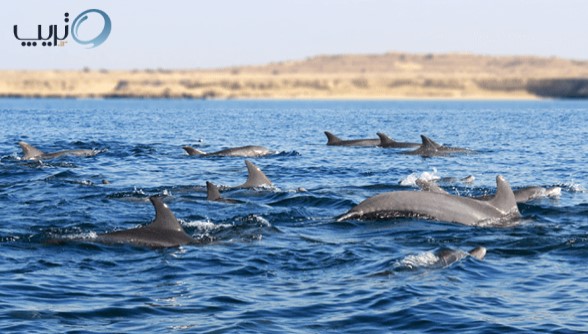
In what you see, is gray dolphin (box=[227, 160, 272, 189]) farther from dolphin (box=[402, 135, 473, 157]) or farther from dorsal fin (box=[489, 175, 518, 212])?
dolphin (box=[402, 135, 473, 157])

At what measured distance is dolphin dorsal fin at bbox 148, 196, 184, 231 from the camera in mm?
15812

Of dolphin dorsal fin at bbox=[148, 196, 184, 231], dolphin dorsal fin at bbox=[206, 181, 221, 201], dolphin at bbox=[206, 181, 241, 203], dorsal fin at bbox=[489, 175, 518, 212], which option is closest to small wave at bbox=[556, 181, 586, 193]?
dorsal fin at bbox=[489, 175, 518, 212]

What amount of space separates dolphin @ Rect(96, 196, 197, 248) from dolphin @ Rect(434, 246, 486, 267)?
13.2ft

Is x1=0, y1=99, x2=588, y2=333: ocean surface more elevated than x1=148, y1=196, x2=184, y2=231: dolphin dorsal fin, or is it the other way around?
x1=148, y1=196, x2=184, y2=231: dolphin dorsal fin

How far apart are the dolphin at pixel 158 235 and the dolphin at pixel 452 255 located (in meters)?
4.02

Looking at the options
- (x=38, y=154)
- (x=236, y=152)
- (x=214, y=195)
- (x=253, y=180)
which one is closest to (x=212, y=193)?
(x=214, y=195)

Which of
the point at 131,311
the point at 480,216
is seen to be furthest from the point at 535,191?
the point at 131,311

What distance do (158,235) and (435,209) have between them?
16.9 feet

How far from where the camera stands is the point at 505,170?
1318 inches

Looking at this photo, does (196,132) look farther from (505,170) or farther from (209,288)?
(209,288)

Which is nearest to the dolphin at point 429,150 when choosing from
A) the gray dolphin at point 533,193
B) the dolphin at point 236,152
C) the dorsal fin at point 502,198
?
the dolphin at point 236,152

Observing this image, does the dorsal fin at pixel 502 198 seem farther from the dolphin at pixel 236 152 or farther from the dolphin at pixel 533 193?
the dolphin at pixel 236 152

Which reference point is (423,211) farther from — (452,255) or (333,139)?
(333,139)

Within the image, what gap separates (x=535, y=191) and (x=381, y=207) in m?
6.28
